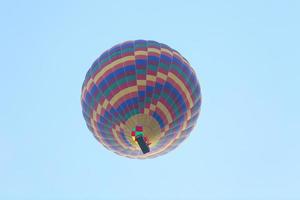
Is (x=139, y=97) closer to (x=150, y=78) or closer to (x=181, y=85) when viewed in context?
(x=150, y=78)

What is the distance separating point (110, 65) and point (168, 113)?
460cm

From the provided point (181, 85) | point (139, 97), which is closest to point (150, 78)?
point (139, 97)

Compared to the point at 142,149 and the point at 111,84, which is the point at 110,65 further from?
the point at 142,149

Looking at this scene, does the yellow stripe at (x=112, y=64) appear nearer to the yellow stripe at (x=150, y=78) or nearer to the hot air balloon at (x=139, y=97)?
the hot air balloon at (x=139, y=97)

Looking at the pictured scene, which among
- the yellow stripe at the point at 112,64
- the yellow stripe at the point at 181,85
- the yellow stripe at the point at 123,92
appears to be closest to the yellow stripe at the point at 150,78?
the yellow stripe at the point at 123,92

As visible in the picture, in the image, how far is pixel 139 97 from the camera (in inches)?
1250

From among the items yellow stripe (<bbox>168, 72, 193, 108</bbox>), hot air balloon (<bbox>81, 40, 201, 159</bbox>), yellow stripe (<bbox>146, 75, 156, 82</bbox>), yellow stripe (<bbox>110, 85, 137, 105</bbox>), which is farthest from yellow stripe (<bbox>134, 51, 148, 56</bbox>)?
yellow stripe (<bbox>110, 85, 137, 105</bbox>)

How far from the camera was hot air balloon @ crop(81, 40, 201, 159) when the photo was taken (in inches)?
1249

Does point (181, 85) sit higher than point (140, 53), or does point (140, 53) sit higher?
point (140, 53)

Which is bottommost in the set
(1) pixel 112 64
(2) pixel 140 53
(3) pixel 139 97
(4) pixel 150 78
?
(3) pixel 139 97

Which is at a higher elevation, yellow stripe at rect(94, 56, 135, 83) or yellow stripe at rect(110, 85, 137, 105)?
yellow stripe at rect(94, 56, 135, 83)

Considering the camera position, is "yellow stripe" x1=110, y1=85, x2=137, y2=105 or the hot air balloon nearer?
the hot air balloon

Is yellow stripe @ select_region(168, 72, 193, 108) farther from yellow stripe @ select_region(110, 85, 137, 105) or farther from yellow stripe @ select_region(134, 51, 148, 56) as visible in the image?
yellow stripe @ select_region(110, 85, 137, 105)

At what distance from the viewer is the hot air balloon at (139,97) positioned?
31.7m
